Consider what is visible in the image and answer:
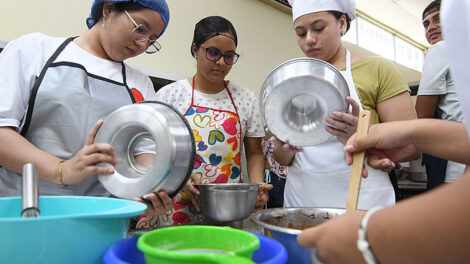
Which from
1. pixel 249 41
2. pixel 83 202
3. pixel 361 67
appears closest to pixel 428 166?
pixel 361 67

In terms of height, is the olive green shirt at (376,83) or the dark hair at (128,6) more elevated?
the dark hair at (128,6)

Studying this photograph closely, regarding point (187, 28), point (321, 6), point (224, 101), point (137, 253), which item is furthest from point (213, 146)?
point (187, 28)

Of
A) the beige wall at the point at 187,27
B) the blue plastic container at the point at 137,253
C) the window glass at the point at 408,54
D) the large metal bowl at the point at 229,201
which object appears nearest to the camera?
the blue plastic container at the point at 137,253

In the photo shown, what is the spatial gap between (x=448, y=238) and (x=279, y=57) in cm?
357

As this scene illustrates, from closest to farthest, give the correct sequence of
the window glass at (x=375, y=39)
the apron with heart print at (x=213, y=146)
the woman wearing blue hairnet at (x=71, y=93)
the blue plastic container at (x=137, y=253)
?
the blue plastic container at (x=137, y=253) → the woman wearing blue hairnet at (x=71, y=93) → the apron with heart print at (x=213, y=146) → the window glass at (x=375, y=39)

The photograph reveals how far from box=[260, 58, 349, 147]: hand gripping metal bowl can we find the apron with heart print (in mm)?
645

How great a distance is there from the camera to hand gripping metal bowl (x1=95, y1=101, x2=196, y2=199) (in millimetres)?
703

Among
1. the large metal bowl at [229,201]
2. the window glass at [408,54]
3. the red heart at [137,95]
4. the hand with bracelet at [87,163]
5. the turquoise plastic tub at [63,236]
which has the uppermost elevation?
the window glass at [408,54]

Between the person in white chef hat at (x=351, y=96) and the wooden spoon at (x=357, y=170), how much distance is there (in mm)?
361

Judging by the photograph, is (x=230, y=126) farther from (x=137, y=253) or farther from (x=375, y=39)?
(x=375, y=39)

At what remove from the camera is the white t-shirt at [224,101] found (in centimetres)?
157

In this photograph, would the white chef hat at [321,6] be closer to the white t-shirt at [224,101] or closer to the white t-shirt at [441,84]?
the white t-shirt at [224,101]

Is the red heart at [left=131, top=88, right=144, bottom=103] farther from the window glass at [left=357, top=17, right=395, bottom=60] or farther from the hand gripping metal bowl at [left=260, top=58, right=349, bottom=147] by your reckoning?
the window glass at [left=357, top=17, right=395, bottom=60]

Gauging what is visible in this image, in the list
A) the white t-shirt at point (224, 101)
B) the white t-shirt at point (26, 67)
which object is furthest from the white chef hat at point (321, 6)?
the white t-shirt at point (26, 67)
